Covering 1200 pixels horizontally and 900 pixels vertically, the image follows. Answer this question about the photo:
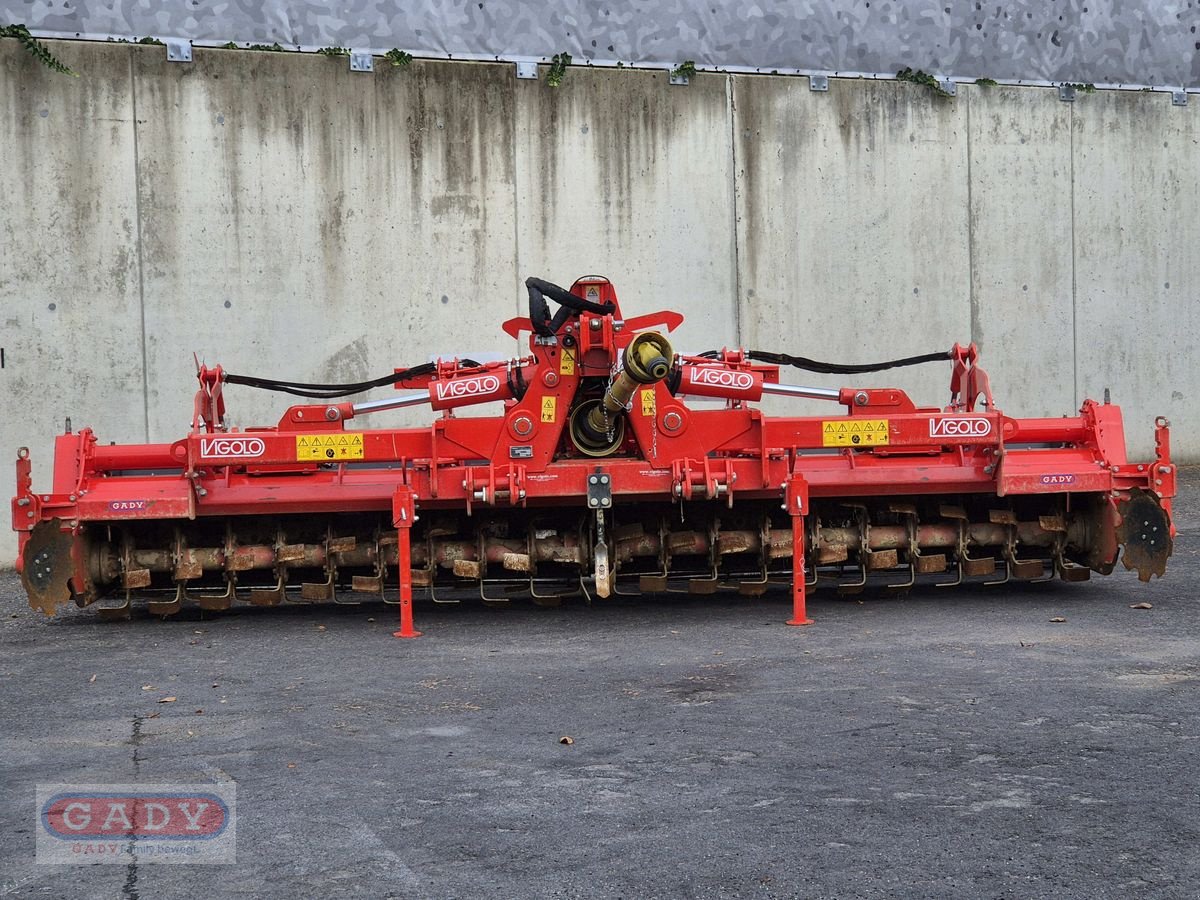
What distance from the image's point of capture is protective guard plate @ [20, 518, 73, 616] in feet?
27.0

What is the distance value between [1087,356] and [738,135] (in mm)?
4066

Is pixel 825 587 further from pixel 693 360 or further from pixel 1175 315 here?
pixel 1175 315

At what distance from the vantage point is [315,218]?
40.1ft

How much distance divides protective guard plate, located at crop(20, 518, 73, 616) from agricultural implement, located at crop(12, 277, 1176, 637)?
0.01 m

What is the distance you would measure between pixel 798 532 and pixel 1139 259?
7.52 meters

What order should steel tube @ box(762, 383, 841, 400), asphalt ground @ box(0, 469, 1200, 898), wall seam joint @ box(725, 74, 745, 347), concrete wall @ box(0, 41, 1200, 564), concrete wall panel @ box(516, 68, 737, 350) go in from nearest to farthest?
asphalt ground @ box(0, 469, 1200, 898), steel tube @ box(762, 383, 841, 400), concrete wall @ box(0, 41, 1200, 564), concrete wall panel @ box(516, 68, 737, 350), wall seam joint @ box(725, 74, 745, 347)

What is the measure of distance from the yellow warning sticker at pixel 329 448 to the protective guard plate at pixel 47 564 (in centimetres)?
142

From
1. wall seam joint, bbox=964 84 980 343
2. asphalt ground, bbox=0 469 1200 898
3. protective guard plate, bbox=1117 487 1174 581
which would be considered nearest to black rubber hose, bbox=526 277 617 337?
asphalt ground, bbox=0 469 1200 898

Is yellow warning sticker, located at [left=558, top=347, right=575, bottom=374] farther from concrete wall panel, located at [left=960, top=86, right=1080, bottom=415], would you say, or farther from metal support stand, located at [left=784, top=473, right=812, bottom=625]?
concrete wall panel, located at [left=960, top=86, right=1080, bottom=415]

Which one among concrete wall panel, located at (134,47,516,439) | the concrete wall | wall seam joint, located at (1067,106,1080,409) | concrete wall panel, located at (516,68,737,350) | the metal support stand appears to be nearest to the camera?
the metal support stand

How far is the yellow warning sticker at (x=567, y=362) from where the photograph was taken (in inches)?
336

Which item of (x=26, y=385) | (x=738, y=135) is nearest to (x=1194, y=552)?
(x=738, y=135)

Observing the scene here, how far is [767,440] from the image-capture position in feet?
27.9

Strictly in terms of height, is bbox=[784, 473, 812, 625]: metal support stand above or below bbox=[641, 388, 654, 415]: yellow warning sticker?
below
